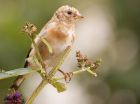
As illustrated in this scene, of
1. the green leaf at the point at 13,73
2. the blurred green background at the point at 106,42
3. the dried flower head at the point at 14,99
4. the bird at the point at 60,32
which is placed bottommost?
the blurred green background at the point at 106,42

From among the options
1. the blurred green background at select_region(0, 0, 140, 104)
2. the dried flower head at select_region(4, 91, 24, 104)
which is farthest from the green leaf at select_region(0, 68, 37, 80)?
the blurred green background at select_region(0, 0, 140, 104)

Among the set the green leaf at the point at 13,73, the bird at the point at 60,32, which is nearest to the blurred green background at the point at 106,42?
the bird at the point at 60,32

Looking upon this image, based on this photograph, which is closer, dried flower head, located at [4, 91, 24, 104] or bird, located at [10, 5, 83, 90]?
dried flower head, located at [4, 91, 24, 104]

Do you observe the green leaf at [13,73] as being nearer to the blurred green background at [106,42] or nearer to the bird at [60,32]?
the bird at [60,32]

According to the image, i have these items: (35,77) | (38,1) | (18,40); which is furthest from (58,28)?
(35,77)

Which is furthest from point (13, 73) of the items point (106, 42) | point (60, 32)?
point (106, 42)

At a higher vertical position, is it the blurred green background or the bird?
the bird

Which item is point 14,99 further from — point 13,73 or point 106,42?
point 106,42

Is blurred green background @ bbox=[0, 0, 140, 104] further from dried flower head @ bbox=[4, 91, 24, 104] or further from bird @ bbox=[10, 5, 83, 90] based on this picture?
dried flower head @ bbox=[4, 91, 24, 104]
